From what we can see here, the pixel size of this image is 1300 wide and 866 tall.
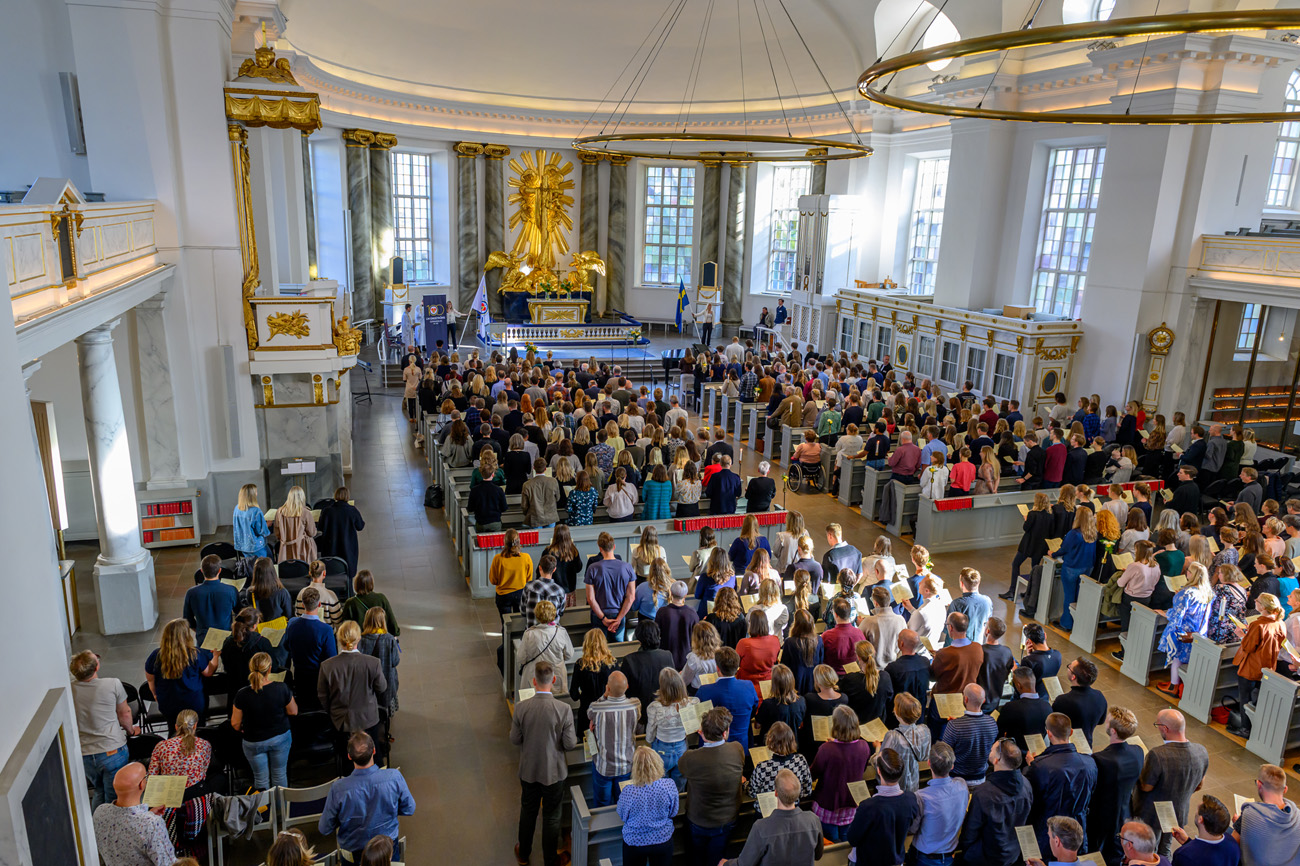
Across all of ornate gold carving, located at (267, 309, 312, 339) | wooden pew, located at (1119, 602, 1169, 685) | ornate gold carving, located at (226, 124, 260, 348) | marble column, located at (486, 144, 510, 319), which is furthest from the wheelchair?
marble column, located at (486, 144, 510, 319)

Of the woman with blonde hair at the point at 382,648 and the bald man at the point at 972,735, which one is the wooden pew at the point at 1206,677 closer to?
the bald man at the point at 972,735

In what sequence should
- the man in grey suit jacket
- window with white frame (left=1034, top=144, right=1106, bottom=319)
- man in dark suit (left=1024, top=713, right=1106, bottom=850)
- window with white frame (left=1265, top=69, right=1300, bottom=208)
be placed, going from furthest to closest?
window with white frame (left=1034, top=144, right=1106, bottom=319), window with white frame (left=1265, top=69, right=1300, bottom=208), the man in grey suit jacket, man in dark suit (left=1024, top=713, right=1106, bottom=850)

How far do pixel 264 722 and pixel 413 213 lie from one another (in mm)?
21892

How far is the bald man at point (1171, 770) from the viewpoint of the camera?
17.4 feet

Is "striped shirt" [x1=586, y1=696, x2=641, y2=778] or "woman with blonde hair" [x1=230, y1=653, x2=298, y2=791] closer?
"striped shirt" [x1=586, y1=696, x2=641, y2=778]

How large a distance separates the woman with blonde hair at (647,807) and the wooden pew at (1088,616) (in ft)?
20.3

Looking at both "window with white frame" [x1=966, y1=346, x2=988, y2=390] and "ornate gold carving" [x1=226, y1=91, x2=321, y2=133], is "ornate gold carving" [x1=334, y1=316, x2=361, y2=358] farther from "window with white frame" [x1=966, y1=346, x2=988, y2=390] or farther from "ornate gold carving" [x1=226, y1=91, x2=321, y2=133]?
"window with white frame" [x1=966, y1=346, x2=988, y2=390]

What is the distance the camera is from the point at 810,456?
537 inches

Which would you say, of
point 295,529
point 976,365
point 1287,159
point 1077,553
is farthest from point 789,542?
point 1287,159

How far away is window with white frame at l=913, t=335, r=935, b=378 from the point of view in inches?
785

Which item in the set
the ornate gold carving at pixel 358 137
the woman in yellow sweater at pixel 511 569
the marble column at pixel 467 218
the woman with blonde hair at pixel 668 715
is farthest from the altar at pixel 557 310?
the woman with blonde hair at pixel 668 715

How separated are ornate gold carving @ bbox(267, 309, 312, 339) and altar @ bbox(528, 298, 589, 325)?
13.6 metres

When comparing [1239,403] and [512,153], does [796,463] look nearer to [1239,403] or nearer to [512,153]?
[1239,403]

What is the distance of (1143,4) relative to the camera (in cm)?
1561
